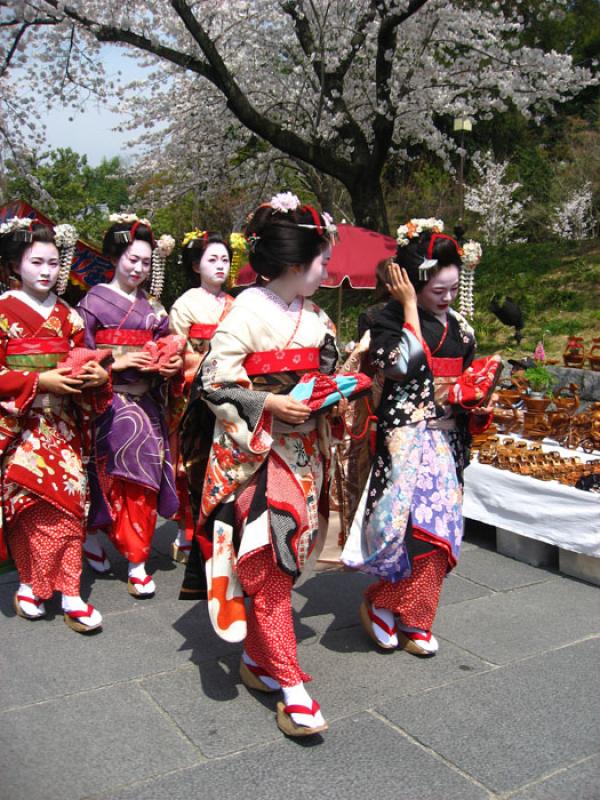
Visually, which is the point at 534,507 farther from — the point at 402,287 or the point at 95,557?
the point at 95,557

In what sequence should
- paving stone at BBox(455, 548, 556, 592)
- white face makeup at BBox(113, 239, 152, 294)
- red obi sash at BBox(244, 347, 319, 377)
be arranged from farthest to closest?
paving stone at BBox(455, 548, 556, 592) < white face makeup at BBox(113, 239, 152, 294) < red obi sash at BBox(244, 347, 319, 377)

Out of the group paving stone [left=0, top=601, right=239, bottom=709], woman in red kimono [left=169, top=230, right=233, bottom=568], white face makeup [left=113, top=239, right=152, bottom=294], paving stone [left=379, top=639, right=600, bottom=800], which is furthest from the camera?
woman in red kimono [left=169, top=230, right=233, bottom=568]

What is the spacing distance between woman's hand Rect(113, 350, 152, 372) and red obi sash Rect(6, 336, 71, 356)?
1.13 ft

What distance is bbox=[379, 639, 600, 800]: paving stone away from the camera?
2.61m

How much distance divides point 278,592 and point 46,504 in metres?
1.33

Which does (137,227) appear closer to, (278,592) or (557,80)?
(278,592)

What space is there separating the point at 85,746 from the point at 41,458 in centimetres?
133

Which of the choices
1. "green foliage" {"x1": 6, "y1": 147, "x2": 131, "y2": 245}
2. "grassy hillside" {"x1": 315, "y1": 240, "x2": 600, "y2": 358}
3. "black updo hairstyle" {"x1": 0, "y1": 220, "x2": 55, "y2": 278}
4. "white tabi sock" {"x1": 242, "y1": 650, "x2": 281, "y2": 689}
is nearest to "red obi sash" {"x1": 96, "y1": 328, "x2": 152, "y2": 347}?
"black updo hairstyle" {"x1": 0, "y1": 220, "x2": 55, "y2": 278}

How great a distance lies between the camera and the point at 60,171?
27.7 metres

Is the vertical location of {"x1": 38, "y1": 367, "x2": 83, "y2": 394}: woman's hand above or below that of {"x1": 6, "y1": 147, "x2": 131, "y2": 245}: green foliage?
below

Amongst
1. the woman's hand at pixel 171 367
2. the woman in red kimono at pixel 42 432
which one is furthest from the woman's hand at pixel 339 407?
the woman's hand at pixel 171 367

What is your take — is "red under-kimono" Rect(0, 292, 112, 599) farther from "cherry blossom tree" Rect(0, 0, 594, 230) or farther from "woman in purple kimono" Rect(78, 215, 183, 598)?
"cherry blossom tree" Rect(0, 0, 594, 230)

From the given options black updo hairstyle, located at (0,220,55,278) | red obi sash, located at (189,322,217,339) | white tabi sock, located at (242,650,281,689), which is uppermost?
black updo hairstyle, located at (0,220,55,278)

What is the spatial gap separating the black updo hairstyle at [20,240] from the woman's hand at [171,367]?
78 centimetres
